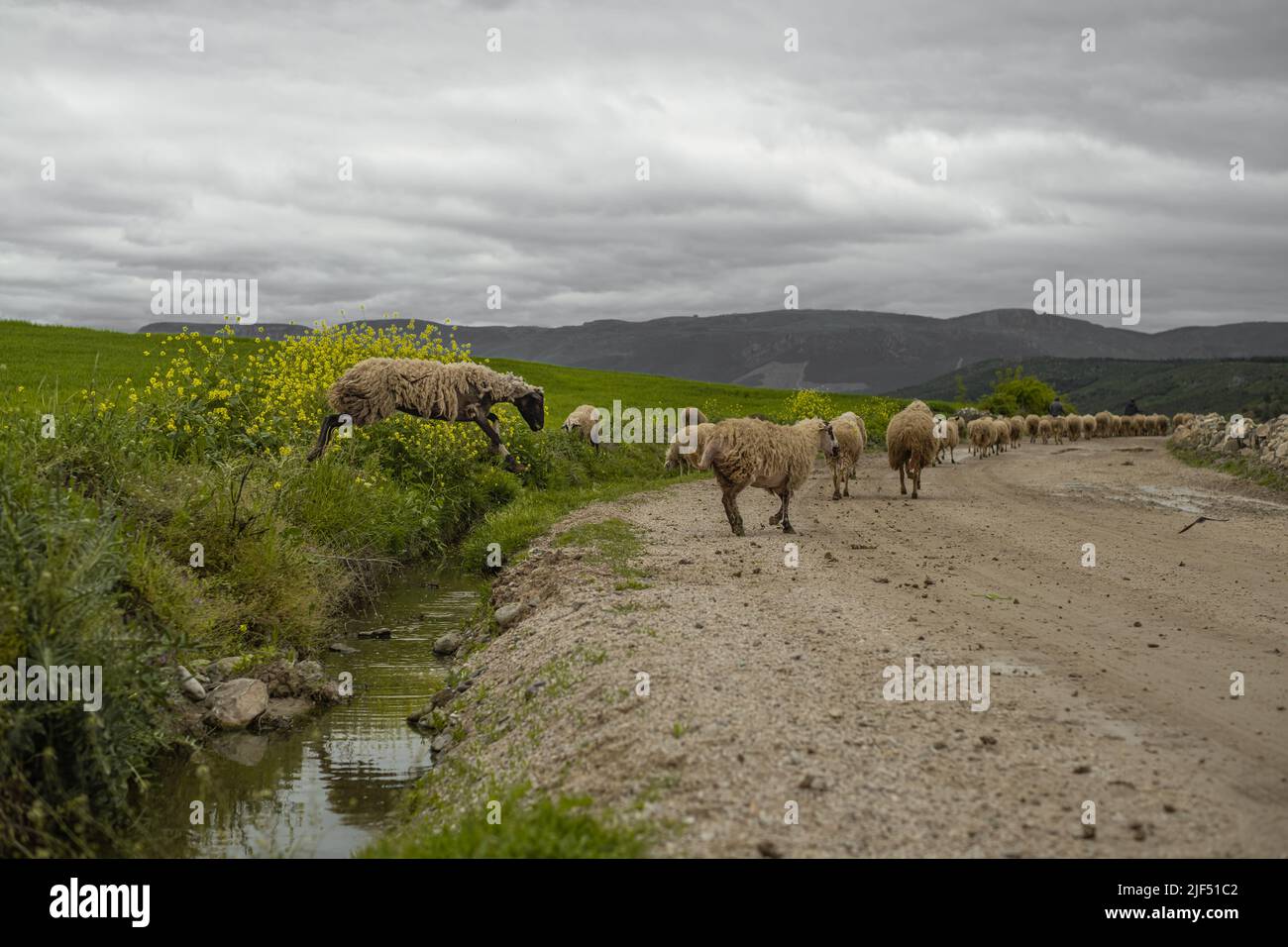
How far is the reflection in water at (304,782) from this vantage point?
6.98m

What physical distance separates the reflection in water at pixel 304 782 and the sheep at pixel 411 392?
5.54m

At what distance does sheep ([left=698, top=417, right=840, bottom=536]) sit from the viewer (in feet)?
53.6

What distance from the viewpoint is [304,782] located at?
813 centimetres

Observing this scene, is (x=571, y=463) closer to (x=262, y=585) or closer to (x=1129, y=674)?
(x=262, y=585)

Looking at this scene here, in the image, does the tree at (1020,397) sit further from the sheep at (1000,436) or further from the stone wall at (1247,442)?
the stone wall at (1247,442)

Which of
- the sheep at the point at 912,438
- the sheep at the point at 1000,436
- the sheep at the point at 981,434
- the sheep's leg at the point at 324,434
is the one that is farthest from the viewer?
the sheep at the point at 1000,436

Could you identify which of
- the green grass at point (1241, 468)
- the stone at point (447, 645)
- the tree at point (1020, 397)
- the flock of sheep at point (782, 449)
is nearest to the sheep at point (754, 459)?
the flock of sheep at point (782, 449)

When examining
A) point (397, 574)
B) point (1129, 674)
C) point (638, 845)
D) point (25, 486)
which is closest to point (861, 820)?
point (638, 845)

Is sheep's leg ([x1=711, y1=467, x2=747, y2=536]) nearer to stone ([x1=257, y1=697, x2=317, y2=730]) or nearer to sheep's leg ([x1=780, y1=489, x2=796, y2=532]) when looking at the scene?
sheep's leg ([x1=780, y1=489, x2=796, y2=532])

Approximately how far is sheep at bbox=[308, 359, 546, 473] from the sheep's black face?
308mm

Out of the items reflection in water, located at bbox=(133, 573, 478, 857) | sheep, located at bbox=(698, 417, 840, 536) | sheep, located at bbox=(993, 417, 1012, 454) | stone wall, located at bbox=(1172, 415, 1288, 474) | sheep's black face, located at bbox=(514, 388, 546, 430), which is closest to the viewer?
reflection in water, located at bbox=(133, 573, 478, 857)

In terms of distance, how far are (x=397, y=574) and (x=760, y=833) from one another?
12508mm

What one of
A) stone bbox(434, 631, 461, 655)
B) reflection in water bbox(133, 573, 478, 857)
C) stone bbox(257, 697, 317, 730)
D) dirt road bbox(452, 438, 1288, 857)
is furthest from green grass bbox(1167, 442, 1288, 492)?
stone bbox(257, 697, 317, 730)

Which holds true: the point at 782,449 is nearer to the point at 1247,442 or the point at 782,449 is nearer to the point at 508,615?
the point at 508,615
